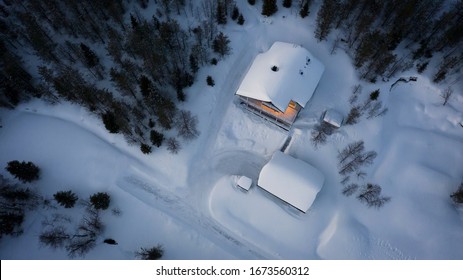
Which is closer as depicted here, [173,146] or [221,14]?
[173,146]

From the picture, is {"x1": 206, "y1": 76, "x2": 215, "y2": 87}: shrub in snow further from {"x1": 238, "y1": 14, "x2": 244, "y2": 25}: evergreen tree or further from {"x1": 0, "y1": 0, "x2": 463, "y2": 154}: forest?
{"x1": 238, "y1": 14, "x2": 244, "y2": 25}: evergreen tree

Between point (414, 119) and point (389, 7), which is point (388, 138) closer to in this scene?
point (414, 119)

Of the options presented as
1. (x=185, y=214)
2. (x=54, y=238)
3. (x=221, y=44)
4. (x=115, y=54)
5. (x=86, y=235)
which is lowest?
(x=54, y=238)

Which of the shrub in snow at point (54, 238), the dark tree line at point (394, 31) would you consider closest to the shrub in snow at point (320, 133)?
the dark tree line at point (394, 31)

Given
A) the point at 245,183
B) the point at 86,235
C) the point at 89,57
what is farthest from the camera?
the point at 89,57

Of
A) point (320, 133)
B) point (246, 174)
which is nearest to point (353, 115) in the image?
point (320, 133)

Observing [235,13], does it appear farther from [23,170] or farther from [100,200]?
[23,170]

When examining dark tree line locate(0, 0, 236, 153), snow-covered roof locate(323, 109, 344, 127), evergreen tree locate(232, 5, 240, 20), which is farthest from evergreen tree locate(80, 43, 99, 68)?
snow-covered roof locate(323, 109, 344, 127)
